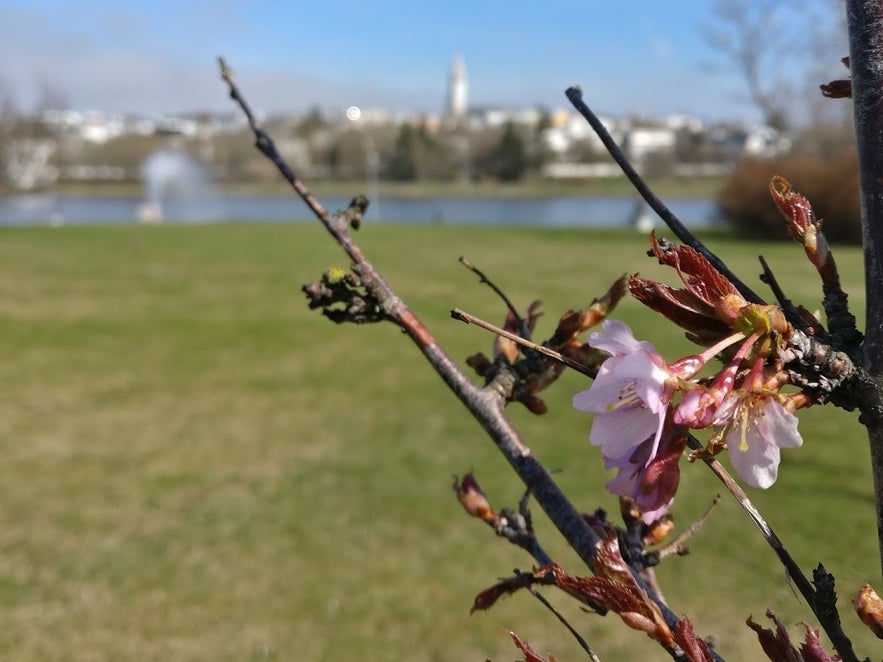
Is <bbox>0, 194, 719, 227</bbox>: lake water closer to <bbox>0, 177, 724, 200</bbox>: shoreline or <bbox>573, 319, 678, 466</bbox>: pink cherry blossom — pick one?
<bbox>0, 177, 724, 200</bbox>: shoreline

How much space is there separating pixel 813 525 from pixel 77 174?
48544mm

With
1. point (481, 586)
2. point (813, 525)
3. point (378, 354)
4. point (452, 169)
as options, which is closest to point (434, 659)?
point (481, 586)

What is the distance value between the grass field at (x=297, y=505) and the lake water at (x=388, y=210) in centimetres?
1942

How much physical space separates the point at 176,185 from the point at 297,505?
33953 millimetres

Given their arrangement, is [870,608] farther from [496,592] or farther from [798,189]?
[798,189]

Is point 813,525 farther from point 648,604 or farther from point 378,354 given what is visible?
point 378,354

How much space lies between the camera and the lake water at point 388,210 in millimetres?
30266

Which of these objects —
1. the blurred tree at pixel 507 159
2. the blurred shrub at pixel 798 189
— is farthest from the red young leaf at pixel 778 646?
the blurred tree at pixel 507 159

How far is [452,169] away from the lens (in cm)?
3738

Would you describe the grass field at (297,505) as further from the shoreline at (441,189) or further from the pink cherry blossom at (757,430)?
the shoreline at (441,189)

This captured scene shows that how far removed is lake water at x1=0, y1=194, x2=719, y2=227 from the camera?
30266mm

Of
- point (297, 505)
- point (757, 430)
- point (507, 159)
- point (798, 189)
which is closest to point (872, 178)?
point (757, 430)

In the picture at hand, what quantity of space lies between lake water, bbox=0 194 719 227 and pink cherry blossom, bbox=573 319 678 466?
2713cm

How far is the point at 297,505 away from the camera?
15.9 feet
